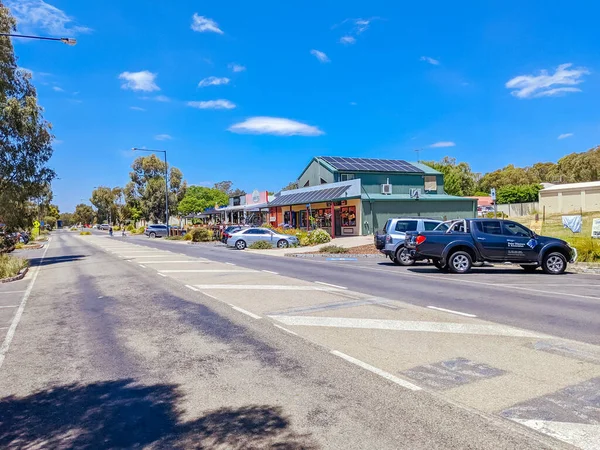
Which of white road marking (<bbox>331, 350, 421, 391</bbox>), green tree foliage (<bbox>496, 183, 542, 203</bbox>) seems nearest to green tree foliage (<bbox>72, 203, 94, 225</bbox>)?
green tree foliage (<bbox>496, 183, 542, 203</bbox>)

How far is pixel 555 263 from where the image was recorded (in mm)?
15797

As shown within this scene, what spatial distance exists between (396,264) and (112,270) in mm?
11639

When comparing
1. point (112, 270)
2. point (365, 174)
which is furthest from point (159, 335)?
point (365, 174)

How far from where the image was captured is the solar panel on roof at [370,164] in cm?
4441

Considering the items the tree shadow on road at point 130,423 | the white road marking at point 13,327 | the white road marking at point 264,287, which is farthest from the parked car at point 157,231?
the tree shadow on road at point 130,423

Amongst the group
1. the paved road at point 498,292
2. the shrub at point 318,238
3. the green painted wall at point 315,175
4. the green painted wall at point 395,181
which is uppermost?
the green painted wall at point 315,175

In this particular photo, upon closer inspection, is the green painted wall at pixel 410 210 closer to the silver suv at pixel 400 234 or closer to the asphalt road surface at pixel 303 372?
the silver suv at pixel 400 234

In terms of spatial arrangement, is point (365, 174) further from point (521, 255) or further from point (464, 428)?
point (464, 428)

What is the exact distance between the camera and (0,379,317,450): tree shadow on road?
3789 mm

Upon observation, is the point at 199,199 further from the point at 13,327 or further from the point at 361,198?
the point at 13,327

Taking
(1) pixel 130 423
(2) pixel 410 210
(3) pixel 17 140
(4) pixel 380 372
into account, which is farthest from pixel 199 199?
(1) pixel 130 423

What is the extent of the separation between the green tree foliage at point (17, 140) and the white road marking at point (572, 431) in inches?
943

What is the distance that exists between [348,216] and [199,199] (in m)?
62.2

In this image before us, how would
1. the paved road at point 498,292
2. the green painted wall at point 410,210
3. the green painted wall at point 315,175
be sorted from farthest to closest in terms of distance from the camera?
the green painted wall at point 315,175 → the green painted wall at point 410,210 → the paved road at point 498,292
